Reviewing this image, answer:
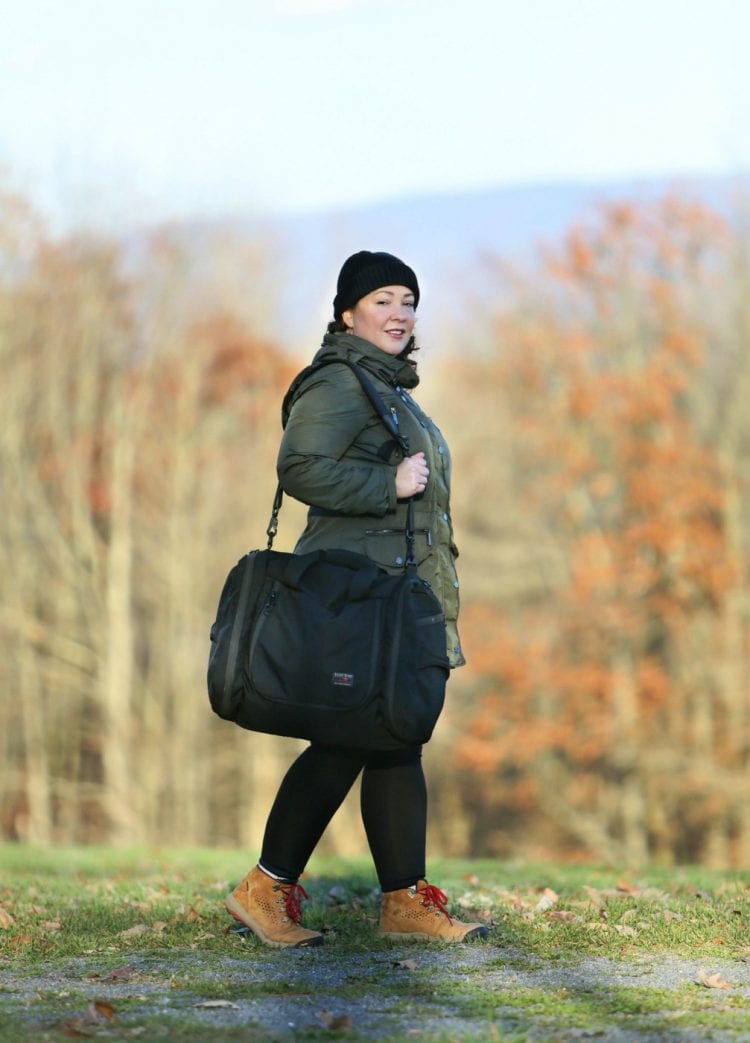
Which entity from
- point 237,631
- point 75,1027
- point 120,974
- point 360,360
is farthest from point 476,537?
Result: point 75,1027

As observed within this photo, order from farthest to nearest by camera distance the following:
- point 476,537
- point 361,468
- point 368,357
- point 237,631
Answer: point 476,537 → point 368,357 → point 361,468 → point 237,631

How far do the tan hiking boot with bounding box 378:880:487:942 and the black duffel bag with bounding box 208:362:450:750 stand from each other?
68 cm

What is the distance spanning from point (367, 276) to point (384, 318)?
0.16m

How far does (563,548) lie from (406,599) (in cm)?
2128

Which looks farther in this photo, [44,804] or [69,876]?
[44,804]

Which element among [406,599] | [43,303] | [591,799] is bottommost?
[591,799]

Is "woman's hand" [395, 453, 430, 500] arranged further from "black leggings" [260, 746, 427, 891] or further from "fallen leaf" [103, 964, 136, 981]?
"fallen leaf" [103, 964, 136, 981]

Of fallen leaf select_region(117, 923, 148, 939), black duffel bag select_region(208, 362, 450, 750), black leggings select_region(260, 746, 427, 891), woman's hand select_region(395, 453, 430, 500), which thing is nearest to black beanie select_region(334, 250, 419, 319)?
woman's hand select_region(395, 453, 430, 500)

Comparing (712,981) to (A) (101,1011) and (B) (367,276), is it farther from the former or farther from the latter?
(B) (367,276)

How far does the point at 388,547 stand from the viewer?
518 centimetres

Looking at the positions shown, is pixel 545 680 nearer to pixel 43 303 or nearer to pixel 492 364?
pixel 492 364

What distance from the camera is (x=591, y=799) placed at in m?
25.6

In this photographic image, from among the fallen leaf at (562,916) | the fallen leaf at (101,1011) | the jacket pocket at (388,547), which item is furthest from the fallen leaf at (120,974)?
the fallen leaf at (562,916)

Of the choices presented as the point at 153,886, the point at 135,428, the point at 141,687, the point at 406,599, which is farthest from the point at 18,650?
the point at 406,599
